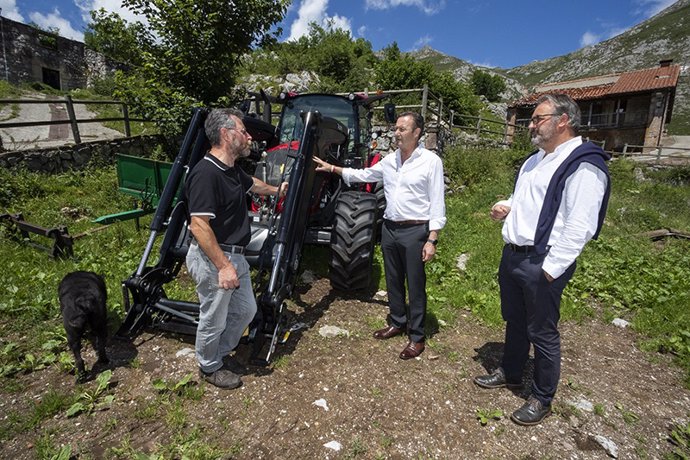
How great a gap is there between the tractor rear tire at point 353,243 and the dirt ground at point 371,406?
2.28 feet

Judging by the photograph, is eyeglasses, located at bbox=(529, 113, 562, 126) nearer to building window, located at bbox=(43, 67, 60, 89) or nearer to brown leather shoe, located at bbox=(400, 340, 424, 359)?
brown leather shoe, located at bbox=(400, 340, 424, 359)

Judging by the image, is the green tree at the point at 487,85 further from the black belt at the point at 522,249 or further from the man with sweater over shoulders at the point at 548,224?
the black belt at the point at 522,249

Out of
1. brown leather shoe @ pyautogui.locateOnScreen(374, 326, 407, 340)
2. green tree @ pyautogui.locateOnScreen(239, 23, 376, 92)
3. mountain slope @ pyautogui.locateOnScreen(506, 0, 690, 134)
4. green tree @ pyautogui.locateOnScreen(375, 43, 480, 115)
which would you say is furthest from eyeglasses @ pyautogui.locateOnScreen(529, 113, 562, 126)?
mountain slope @ pyautogui.locateOnScreen(506, 0, 690, 134)

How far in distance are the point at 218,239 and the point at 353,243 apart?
1773 millimetres

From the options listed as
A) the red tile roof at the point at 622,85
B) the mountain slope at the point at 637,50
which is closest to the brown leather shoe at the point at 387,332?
the red tile roof at the point at 622,85

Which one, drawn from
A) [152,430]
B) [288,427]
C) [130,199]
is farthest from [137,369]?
[130,199]

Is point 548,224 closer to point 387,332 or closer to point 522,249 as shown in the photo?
point 522,249

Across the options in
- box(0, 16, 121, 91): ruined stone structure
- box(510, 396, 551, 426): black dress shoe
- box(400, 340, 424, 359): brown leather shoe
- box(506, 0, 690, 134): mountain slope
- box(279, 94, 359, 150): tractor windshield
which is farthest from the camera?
box(506, 0, 690, 134): mountain slope

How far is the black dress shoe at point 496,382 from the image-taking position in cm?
321

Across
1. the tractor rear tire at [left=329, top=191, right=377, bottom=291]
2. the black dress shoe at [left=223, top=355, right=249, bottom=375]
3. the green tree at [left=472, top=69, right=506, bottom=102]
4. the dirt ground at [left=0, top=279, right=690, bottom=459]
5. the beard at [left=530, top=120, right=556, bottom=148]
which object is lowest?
the dirt ground at [left=0, top=279, right=690, bottom=459]

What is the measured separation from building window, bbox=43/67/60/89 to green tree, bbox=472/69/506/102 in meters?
42.5

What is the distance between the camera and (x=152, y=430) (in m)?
2.61

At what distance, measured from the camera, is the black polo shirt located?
8.45 feet

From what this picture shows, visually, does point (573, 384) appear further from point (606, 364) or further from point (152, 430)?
point (152, 430)
